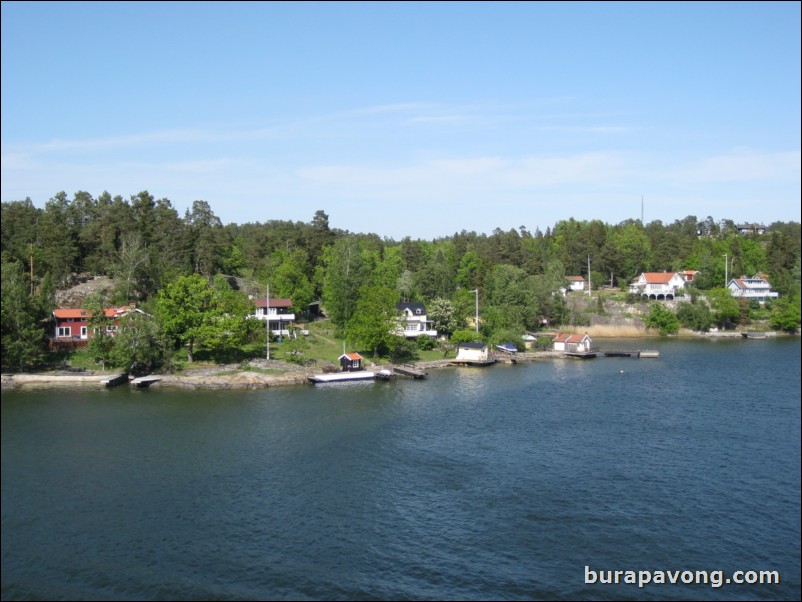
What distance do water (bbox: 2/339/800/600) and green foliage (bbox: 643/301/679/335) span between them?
34906mm

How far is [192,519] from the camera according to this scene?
20594mm

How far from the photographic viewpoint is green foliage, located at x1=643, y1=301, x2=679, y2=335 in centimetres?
7150

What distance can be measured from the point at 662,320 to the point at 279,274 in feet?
138

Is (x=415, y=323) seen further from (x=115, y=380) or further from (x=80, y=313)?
(x=80, y=313)

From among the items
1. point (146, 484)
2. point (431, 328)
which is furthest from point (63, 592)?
point (431, 328)

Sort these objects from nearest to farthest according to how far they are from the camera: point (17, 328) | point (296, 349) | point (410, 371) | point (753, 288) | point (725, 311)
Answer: point (17, 328)
point (410, 371)
point (296, 349)
point (725, 311)
point (753, 288)

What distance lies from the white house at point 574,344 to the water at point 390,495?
19734 mm

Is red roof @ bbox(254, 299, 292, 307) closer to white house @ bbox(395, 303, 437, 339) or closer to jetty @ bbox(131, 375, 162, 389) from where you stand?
white house @ bbox(395, 303, 437, 339)

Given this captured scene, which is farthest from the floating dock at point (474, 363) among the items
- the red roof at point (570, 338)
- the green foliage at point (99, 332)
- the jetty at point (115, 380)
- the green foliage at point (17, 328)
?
the green foliage at point (17, 328)

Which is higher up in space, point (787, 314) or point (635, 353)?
point (787, 314)

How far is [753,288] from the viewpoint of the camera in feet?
257

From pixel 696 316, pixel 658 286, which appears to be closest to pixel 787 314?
pixel 696 316

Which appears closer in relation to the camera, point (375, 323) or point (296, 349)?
point (296, 349)

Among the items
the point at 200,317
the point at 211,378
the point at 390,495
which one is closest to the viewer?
the point at 390,495
